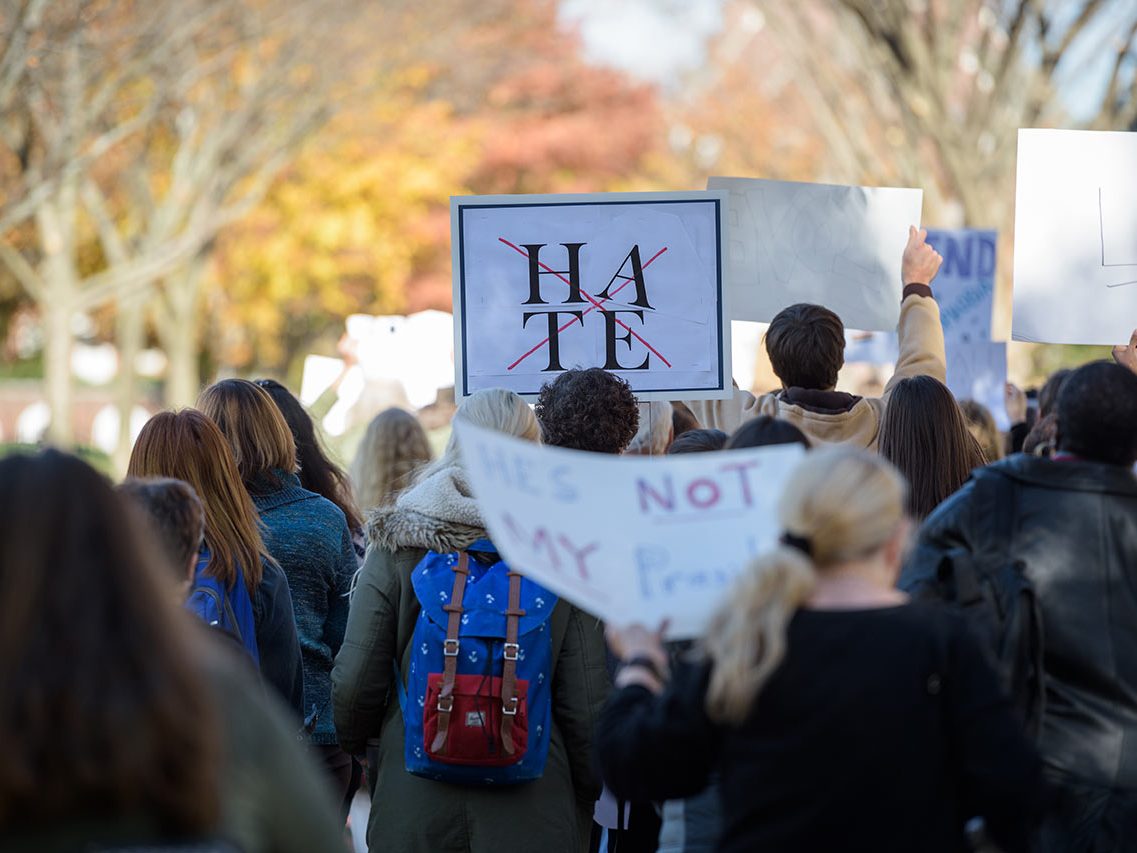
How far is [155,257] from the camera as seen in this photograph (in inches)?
818

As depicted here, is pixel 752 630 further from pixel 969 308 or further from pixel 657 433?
pixel 969 308

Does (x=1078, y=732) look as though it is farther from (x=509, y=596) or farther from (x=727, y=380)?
(x=727, y=380)

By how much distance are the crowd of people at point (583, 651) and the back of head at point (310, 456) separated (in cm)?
1

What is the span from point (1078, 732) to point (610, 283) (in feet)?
9.07

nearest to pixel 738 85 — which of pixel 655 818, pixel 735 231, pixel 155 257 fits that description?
pixel 155 257

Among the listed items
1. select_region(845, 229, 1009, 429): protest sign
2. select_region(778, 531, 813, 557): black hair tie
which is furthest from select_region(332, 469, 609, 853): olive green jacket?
select_region(845, 229, 1009, 429): protest sign

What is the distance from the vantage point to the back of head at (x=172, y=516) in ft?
10.9

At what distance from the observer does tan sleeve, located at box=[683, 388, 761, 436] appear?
6072 mm

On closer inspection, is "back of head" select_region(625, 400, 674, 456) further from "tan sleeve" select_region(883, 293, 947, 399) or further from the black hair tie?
the black hair tie

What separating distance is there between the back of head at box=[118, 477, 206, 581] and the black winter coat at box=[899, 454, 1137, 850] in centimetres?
151

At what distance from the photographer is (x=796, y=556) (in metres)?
2.66

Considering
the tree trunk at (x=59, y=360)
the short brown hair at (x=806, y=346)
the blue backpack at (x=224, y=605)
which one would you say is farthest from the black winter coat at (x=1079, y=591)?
the tree trunk at (x=59, y=360)

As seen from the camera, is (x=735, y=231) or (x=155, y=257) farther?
(x=155, y=257)

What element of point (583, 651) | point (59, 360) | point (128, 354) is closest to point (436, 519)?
point (583, 651)
